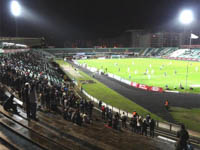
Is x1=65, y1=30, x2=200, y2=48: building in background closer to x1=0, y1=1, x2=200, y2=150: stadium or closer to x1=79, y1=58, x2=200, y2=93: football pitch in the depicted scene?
x1=79, y1=58, x2=200, y2=93: football pitch

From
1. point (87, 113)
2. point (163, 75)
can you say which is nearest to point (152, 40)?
point (163, 75)

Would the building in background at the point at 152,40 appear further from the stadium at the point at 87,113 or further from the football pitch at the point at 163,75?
the stadium at the point at 87,113

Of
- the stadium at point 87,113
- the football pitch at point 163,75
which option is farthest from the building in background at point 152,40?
the stadium at point 87,113

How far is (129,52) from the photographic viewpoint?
106m

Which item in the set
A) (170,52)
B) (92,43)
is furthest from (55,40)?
(170,52)

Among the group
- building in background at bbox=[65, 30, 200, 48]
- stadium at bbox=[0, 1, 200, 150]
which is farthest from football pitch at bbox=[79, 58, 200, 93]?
building in background at bbox=[65, 30, 200, 48]

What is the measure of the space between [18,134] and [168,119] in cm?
1429

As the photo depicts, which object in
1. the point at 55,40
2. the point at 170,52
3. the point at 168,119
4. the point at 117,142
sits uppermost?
the point at 55,40

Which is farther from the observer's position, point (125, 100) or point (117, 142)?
point (125, 100)

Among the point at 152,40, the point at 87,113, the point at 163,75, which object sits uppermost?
the point at 152,40

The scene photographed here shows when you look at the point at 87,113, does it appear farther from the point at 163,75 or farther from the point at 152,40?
the point at 152,40

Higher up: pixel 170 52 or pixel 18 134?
pixel 170 52

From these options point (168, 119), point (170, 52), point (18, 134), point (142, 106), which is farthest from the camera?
point (170, 52)

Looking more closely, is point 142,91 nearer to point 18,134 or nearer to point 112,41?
point 18,134
